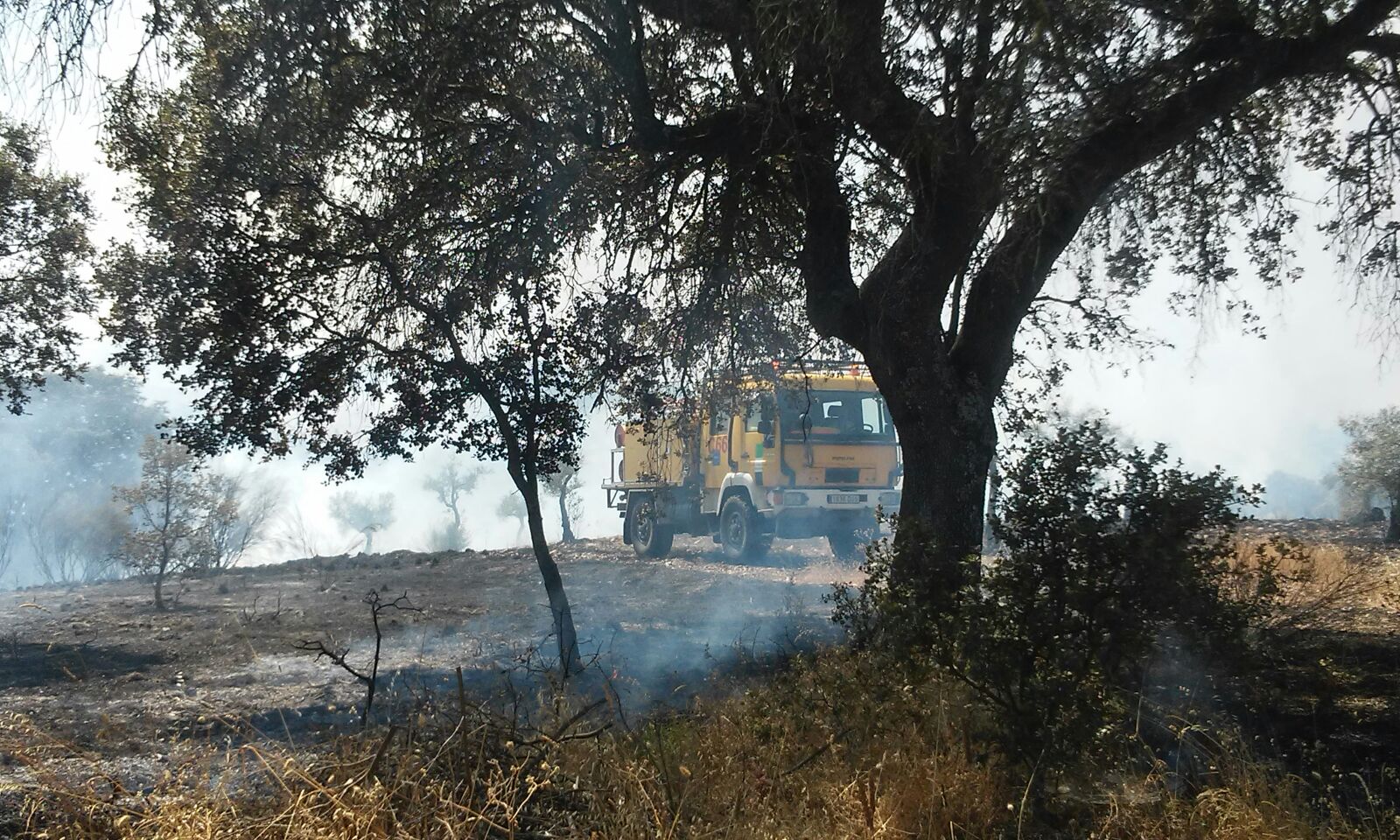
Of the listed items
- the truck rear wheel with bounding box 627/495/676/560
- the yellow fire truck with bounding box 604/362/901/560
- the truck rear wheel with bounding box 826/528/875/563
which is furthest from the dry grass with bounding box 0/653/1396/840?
the truck rear wheel with bounding box 627/495/676/560

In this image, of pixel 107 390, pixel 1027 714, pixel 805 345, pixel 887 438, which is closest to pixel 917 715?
pixel 1027 714

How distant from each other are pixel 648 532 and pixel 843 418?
5309 millimetres

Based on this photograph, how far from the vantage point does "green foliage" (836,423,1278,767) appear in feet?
14.6

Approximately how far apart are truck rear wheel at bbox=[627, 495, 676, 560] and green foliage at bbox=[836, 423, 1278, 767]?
50.0ft

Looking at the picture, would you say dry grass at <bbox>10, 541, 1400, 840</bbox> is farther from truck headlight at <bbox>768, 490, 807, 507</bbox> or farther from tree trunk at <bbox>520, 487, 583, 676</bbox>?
truck headlight at <bbox>768, 490, 807, 507</bbox>

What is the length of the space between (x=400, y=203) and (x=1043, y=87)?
4.72m

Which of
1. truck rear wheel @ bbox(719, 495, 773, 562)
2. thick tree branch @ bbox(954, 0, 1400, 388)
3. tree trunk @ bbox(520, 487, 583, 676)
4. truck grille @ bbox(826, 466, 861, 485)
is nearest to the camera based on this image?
thick tree branch @ bbox(954, 0, 1400, 388)

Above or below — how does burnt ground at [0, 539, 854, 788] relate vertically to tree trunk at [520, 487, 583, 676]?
below

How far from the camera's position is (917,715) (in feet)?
17.4

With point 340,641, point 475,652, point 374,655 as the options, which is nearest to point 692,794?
point 374,655

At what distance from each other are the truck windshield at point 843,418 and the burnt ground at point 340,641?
2.12 metres

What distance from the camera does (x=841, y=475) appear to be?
57.4ft

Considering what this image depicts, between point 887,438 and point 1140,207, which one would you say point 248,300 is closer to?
point 1140,207

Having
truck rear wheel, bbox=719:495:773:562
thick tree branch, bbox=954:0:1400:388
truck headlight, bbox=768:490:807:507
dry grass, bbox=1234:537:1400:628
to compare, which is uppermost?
thick tree branch, bbox=954:0:1400:388
